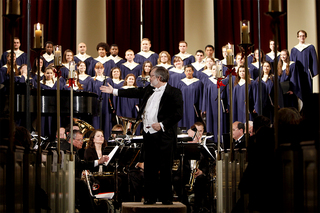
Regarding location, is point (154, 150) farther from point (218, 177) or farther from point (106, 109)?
point (106, 109)

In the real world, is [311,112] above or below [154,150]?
above

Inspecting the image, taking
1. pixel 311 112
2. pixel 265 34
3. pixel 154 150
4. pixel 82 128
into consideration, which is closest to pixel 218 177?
→ pixel 154 150

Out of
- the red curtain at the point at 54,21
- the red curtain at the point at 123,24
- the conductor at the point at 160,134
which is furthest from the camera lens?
the red curtain at the point at 123,24

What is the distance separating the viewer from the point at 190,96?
977 centimetres

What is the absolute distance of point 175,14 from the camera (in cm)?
1364

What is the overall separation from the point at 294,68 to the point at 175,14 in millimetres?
4542

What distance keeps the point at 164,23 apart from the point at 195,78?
4.31 m

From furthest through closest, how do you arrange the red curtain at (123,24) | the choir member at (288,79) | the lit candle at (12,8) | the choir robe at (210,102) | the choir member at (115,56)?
1. the red curtain at (123,24)
2. the choir member at (115,56)
3. the choir member at (288,79)
4. the choir robe at (210,102)
5. the lit candle at (12,8)

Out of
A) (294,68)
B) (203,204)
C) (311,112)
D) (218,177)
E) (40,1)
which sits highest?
(40,1)

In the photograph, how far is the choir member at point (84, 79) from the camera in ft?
32.0

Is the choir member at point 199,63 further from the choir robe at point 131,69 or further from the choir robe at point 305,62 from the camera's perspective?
the choir robe at point 305,62

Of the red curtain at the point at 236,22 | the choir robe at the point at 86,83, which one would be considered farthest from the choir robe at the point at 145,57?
the red curtain at the point at 236,22

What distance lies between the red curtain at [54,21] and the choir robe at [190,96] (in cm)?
484

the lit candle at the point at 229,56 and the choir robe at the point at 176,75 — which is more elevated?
the choir robe at the point at 176,75
